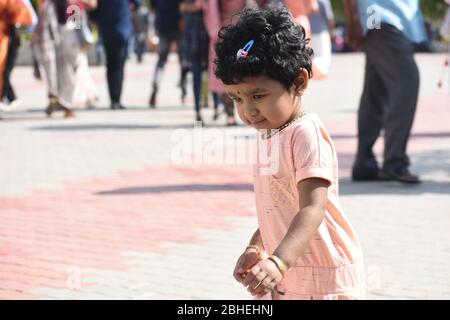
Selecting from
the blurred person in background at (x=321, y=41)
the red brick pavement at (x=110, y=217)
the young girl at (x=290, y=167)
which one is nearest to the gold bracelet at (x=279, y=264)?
the young girl at (x=290, y=167)

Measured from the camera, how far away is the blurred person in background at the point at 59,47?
1256 cm

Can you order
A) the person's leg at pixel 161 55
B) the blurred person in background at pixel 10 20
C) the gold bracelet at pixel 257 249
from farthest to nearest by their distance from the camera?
the person's leg at pixel 161 55 < the blurred person in background at pixel 10 20 < the gold bracelet at pixel 257 249

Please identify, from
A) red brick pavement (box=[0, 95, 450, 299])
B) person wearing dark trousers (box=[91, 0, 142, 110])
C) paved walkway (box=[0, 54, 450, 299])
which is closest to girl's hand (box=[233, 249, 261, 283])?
paved walkway (box=[0, 54, 450, 299])

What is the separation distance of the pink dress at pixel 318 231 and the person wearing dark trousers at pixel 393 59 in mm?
4404

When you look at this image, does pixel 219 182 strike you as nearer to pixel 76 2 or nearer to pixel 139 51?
pixel 76 2

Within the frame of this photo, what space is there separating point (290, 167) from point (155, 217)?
361 centimetres

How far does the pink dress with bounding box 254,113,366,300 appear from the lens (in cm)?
288

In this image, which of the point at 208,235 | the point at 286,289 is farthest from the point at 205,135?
the point at 286,289

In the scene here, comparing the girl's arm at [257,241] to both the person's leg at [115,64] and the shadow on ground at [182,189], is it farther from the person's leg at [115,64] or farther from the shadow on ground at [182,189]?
the person's leg at [115,64]

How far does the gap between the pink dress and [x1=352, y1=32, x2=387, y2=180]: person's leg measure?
15.2ft

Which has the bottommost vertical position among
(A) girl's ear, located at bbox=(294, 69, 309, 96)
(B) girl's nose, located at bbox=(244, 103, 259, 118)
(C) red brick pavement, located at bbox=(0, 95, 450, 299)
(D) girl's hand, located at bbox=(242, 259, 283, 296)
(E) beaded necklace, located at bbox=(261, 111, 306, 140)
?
(C) red brick pavement, located at bbox=(0, 95, 450, 299)

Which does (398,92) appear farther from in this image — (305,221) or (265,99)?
(305,221)

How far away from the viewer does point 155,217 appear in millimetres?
6430

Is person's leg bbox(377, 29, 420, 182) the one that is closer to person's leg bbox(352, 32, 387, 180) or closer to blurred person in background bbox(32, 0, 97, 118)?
person's leg bbox(352, 32, 387, 180)
